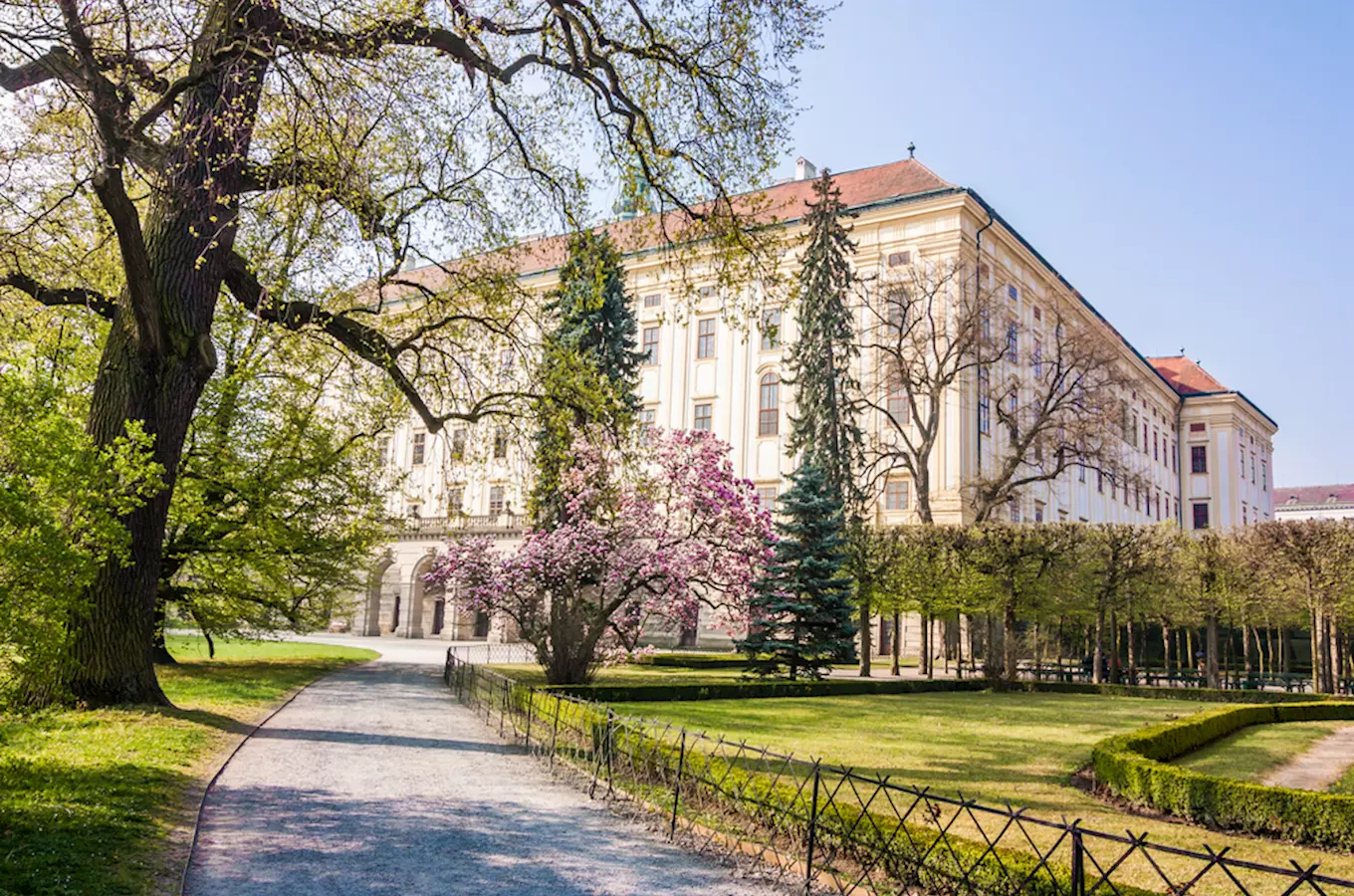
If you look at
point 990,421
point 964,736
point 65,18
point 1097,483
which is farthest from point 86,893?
point 1097,483

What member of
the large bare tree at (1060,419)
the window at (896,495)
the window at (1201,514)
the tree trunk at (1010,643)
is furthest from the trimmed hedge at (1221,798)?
the window at (1201,514)

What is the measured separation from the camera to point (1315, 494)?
11488 cm

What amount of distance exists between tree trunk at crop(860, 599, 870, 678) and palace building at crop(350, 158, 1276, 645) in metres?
6.98

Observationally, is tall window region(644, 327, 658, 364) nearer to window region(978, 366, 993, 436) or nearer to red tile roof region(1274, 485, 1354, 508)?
window region(978, 366, 993, 436)

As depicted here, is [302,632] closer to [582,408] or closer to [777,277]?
[582,408]

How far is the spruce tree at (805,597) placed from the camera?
27484mm

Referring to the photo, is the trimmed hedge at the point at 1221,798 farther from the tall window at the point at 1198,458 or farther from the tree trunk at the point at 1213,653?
the tall window at the point at 1198,458

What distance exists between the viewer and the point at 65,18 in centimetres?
961

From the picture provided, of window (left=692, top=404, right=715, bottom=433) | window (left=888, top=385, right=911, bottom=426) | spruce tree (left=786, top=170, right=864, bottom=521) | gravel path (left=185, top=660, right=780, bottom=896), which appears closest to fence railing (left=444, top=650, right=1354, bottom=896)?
gravel path (left=185, top=660, right=780, bottom=896)

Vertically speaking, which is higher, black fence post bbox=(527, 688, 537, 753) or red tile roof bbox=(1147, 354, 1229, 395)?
red tile roof bbox=(1147, 354, 1229, 395)

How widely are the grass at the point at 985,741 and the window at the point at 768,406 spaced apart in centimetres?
2084

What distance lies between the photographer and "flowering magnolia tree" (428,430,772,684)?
21969mm

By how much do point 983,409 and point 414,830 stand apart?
38.5 metres

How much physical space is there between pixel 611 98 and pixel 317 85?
4162 mm
